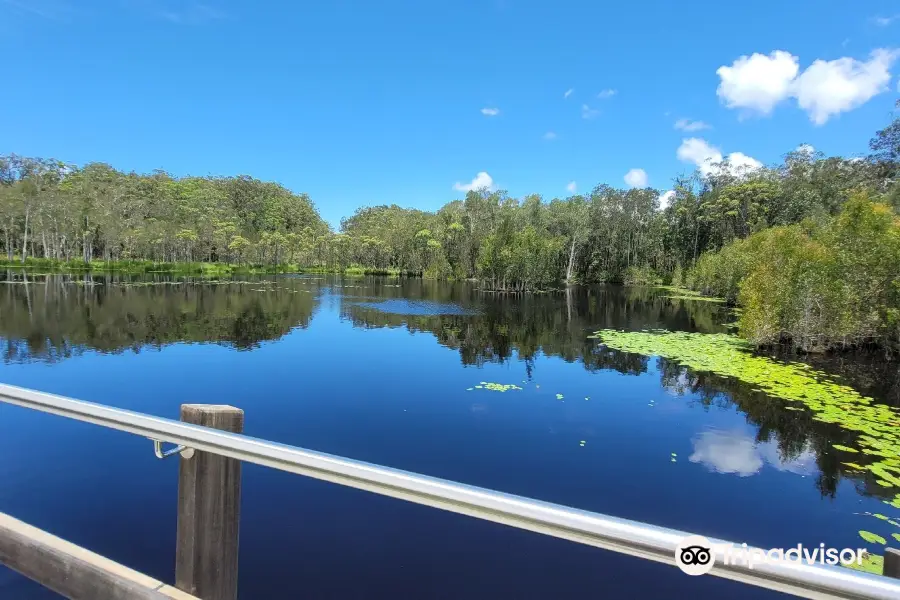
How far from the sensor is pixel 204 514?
179 cm

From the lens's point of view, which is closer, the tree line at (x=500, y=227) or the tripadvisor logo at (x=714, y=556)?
the tripadvisor logo at (x=714, y=556)

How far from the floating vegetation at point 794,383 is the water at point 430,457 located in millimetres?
546

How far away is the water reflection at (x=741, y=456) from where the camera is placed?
7.72 m

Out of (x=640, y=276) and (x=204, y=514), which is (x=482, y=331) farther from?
(x=640, y=276)

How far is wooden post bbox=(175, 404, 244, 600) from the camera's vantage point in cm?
178

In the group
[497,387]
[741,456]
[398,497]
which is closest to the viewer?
[398,497]

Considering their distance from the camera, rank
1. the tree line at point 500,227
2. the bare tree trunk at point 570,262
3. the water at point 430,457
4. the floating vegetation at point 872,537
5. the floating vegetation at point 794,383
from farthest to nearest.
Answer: the bare tree trunk at point 570,262 < the tree line at point 500,227 < the floating vegetation at point 794,383 < the floating vegetation at point 872,537 < the water at point 430,457

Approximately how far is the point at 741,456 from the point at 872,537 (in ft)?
8.21

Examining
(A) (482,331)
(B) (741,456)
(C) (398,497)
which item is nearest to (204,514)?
(C) (398,497)

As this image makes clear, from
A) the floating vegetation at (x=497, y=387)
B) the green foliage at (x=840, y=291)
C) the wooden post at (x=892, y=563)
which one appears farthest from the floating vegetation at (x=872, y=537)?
the green foliage at (x=840, y=291)

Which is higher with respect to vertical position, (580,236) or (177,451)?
(580,236)

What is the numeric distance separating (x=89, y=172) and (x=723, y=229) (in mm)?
109160

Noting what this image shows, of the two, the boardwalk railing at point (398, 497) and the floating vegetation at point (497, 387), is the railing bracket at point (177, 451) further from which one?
the floating vegetation at point (497, 387)

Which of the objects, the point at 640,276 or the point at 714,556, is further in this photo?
the point at 640,276
